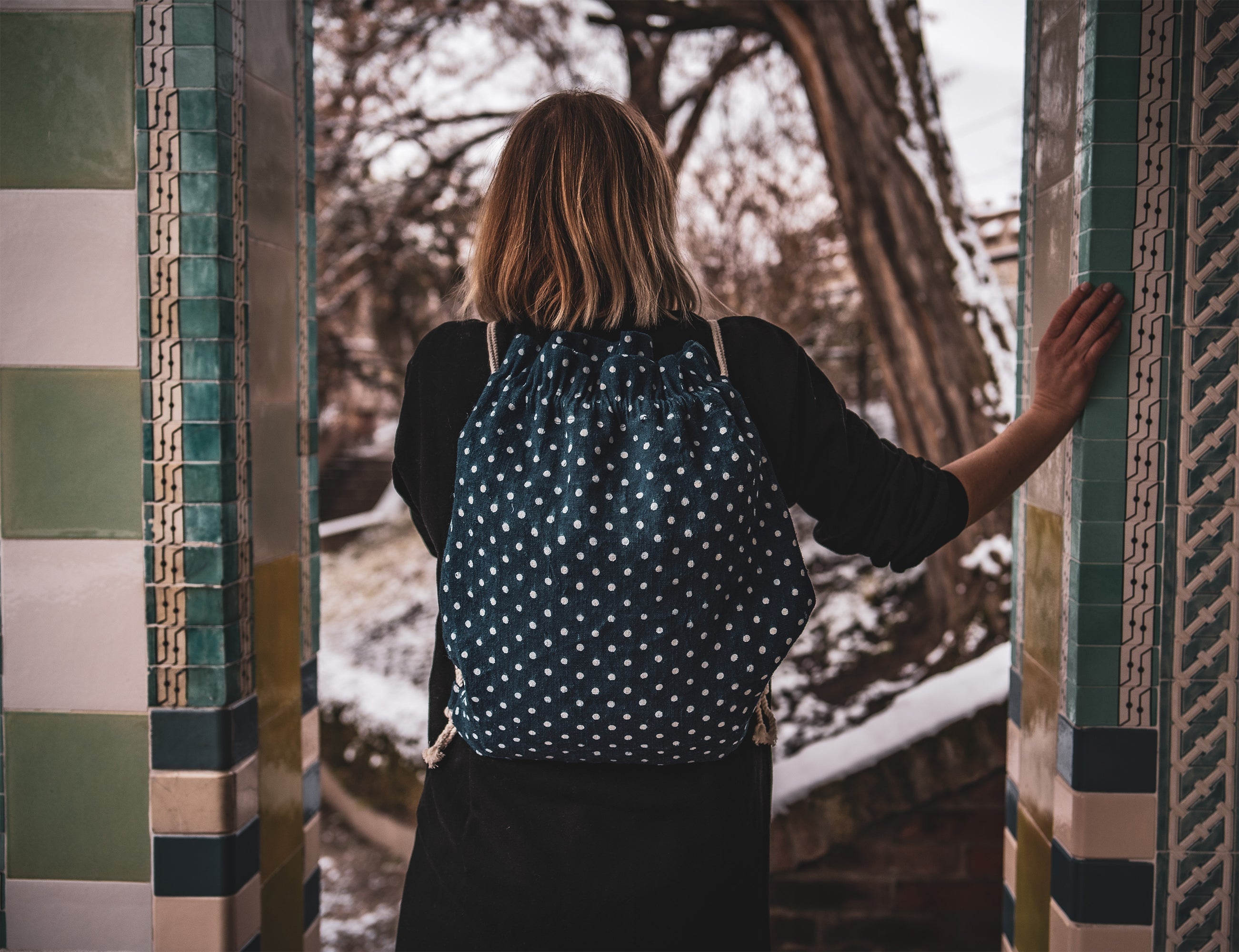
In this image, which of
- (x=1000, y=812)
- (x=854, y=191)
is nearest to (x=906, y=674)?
(x=1000, y=812)

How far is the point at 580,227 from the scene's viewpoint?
0.83 meters

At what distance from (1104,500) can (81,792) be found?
1.22 m

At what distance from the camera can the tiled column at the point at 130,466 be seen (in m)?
1.05

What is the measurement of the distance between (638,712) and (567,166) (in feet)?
1.59

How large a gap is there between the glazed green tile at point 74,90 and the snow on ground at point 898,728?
1898 millimetres

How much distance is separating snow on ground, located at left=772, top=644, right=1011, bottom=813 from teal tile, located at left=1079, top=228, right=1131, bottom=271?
1.42m

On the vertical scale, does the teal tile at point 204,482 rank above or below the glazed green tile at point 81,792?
above

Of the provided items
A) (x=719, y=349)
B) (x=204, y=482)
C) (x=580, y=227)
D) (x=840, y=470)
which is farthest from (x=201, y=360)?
(x=840, y=470)

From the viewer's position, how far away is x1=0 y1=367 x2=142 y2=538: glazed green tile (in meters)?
1.07

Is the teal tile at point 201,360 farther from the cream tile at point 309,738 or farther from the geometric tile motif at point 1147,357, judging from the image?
the geometric tile motif at point 1147,357

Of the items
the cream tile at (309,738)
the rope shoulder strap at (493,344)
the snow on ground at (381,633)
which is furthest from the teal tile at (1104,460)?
the snow on ground at (381,633)

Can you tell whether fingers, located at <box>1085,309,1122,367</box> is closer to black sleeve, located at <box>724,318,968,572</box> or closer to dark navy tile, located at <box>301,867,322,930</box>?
black sleeve, located at <box>724,318,968,572</box>

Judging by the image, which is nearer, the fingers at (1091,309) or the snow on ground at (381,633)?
the fingers at (1091,309)

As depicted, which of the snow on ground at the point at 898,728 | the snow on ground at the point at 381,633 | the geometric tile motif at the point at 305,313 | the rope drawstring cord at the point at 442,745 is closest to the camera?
the rope drawstring cord at the point at 442,745
